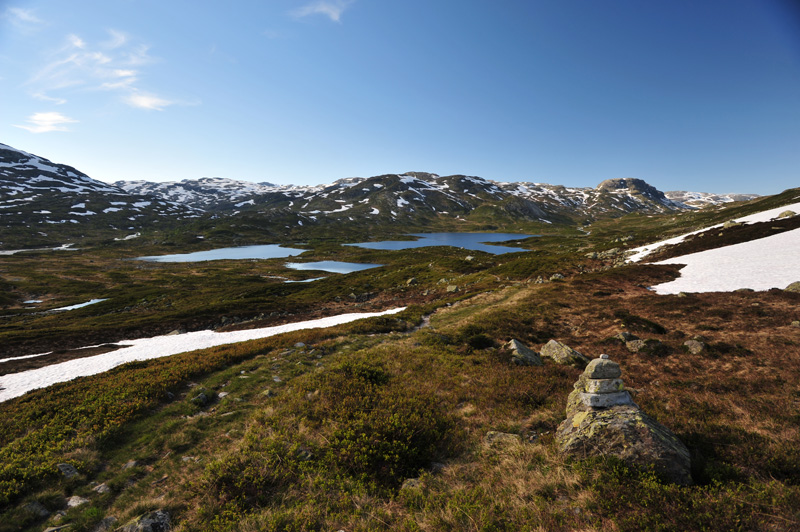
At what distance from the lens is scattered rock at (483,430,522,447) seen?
8.75 m

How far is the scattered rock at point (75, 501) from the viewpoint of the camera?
8.07 metres

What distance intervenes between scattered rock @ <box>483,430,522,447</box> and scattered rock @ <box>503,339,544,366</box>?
7.23 m

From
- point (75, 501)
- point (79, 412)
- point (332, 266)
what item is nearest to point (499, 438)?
point (75, 501)

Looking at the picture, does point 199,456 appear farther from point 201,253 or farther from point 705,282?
point 201,253

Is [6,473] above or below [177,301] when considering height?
above

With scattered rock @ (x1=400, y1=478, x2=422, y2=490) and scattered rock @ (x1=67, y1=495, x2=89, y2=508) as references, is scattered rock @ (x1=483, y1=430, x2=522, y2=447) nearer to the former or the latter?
scattered rock @ (x1=400, y1=478, x2=422, y2=490)

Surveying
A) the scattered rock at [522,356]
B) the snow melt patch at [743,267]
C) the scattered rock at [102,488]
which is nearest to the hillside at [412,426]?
the scattered rock at [102,488]

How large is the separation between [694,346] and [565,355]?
712 centimetres

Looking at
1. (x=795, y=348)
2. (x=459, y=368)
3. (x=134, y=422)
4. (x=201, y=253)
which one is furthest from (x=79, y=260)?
(x=795, y=348)

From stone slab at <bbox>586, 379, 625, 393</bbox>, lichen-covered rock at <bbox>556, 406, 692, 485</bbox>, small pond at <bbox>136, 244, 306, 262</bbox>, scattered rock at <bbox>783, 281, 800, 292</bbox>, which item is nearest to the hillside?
lichen-covered rock at <bbox>556, 406, 692, 485</bbox>

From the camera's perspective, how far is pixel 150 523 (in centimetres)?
695

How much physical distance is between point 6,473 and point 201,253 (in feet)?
562

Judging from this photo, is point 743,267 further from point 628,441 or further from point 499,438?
point 499,438

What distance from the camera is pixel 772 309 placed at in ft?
63.6
